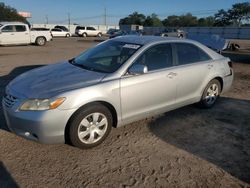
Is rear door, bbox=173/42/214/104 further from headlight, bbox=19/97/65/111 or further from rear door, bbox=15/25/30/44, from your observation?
rear door, bbox=15/25/30/44

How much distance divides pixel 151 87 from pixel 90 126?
118 centimetres

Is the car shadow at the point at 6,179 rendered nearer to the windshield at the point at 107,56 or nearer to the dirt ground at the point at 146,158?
the dirt ground at the point at 146,158

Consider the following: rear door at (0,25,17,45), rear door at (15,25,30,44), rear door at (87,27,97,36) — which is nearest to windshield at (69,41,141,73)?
rear door at (0,25,17,45)

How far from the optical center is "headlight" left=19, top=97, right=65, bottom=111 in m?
3.38

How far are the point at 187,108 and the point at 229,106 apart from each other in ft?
3.27

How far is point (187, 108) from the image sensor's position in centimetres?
564

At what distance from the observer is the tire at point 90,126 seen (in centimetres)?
357

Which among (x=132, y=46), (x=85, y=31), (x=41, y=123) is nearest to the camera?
(x=41, y=123)

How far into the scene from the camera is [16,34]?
64.0ft

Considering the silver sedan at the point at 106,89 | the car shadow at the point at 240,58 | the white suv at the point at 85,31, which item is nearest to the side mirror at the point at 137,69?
the silver sedan at the point at 106,89

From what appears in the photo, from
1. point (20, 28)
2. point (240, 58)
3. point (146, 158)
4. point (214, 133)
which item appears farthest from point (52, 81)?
point (20, 28)

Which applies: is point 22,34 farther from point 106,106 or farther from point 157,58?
point 106,106

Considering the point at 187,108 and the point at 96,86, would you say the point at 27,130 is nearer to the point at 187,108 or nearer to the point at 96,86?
the point at 96,86

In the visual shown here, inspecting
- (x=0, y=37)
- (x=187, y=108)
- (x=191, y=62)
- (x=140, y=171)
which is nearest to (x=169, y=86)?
(x=191, y=62)
